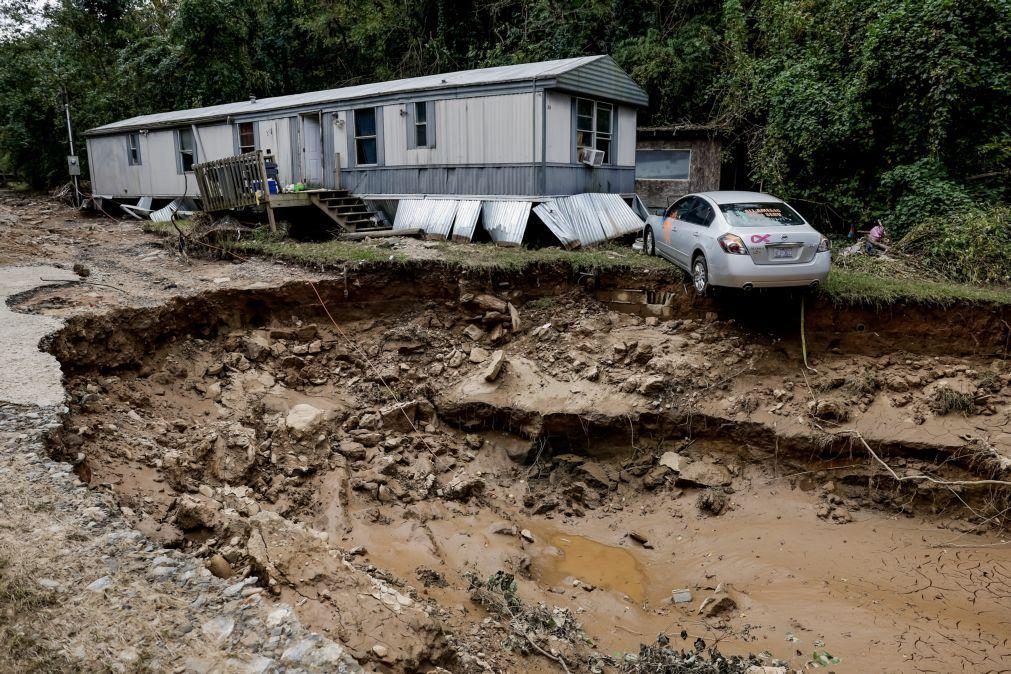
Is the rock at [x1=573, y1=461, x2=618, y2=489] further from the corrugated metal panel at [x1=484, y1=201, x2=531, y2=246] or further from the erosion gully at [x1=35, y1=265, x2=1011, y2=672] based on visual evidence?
the corrugated metal panel at [x1=484, y1=201, x2=531, y2=246]

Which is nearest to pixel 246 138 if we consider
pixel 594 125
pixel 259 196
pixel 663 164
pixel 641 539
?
pixel 259 196

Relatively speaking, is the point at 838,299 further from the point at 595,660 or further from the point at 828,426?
the point at 595,660

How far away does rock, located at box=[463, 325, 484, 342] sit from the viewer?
12.0 meters

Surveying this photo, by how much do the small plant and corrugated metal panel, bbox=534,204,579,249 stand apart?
716 cm

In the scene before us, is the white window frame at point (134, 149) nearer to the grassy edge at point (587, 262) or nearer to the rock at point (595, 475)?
the grassy edge at point (587, 262)

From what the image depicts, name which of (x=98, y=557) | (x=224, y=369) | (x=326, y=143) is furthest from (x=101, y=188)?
(x=98, y=557)

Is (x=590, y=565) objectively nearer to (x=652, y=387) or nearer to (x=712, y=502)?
(x=712, y=502)

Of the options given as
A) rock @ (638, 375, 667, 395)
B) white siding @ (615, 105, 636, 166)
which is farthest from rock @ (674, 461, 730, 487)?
white siding @ (615, 105, 636, 166)

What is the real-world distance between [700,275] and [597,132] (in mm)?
6653

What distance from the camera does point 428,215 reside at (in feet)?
53.2

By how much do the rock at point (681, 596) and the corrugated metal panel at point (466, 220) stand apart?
9.18 meters

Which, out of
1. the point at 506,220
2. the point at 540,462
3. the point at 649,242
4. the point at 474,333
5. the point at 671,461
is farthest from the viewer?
the point at 506,220

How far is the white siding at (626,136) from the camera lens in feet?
57.2

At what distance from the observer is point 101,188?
2472 centimetres
